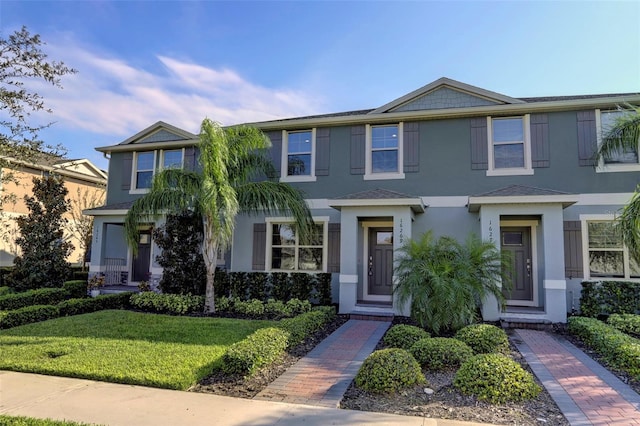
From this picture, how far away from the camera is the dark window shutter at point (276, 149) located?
42.4 ft

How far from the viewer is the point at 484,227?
10023mm

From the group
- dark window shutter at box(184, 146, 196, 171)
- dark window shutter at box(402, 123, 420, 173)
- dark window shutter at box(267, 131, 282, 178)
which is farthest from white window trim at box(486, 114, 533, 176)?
dark window shutter at box(184, 146, 196, 171)

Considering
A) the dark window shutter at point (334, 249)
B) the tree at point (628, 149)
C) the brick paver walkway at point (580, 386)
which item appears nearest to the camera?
the brick paver walkway at point (580, 386)

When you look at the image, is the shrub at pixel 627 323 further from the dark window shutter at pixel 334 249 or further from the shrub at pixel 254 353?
the shrub at pixel 254 353

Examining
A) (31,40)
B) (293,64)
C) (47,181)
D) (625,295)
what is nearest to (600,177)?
(625,295)

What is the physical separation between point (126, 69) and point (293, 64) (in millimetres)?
4809

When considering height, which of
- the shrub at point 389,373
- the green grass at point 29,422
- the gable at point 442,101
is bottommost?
the green grass at point 29,422

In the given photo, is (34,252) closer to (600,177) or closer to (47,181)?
(47,181)

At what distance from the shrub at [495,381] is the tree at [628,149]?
540cm

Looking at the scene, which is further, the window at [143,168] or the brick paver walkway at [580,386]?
the window at [143,168]

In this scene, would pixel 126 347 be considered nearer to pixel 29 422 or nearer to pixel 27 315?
pixel 29 422

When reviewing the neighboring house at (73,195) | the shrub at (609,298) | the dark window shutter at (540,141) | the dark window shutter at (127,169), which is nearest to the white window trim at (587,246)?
the shrub at (609,298)

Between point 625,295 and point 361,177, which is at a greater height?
point 361,177

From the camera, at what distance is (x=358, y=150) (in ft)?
40.2
